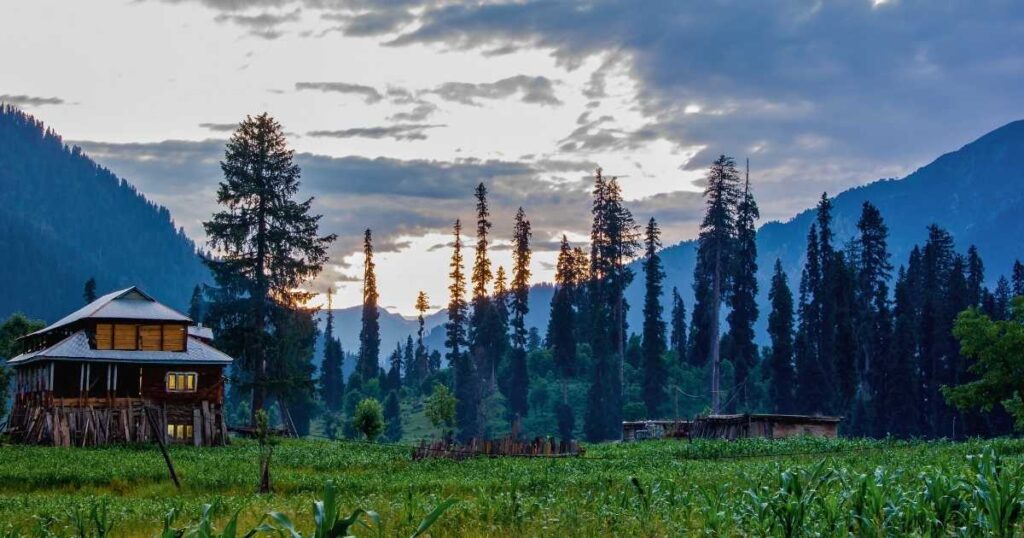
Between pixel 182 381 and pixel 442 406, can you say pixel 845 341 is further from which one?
pixel 182 381

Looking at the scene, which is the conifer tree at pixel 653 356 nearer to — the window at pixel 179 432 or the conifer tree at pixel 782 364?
the conifer tree at pixel 782 364

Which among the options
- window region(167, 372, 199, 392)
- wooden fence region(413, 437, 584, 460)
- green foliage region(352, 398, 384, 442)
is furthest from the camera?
green foliage region(352, 398, 384, 442)

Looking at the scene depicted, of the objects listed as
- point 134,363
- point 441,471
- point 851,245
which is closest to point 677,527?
point 441,471

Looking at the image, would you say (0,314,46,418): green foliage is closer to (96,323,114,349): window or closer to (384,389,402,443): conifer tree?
(96,323,114,349): window

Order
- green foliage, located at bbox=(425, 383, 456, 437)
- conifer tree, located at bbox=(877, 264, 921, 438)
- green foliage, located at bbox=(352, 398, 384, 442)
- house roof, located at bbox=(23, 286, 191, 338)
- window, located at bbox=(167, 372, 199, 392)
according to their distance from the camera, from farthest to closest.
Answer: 1. conifer tree, located at bbox=(877, 264, 921, 438)
2. green foliage, located at bbox=(425, 383, 456, 437)
3. green foliage, located at bbox=(352, 398, 384, 442)
4. window, located at bbox=(167, 372, 199, 392)
5. house roof, located at bbox=(23, 286, 191, 338)

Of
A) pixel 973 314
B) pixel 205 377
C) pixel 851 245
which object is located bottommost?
pixel 205 377

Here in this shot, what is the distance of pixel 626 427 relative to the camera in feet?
249

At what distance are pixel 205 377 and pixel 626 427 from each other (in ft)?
106

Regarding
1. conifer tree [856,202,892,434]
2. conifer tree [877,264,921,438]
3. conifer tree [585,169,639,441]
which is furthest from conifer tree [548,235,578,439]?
conifer tree [877,264,921,438]

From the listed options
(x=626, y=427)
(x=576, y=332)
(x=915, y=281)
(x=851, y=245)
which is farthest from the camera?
(x=576, y=332)

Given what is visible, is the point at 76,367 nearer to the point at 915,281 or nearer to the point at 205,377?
the point at 205,377

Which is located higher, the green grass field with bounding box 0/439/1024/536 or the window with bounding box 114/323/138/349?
the window with bounding box 114/323/138/349

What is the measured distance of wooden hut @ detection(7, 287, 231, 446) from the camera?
52781 millimetres

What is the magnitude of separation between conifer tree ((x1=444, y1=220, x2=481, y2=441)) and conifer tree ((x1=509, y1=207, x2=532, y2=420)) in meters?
4.56
